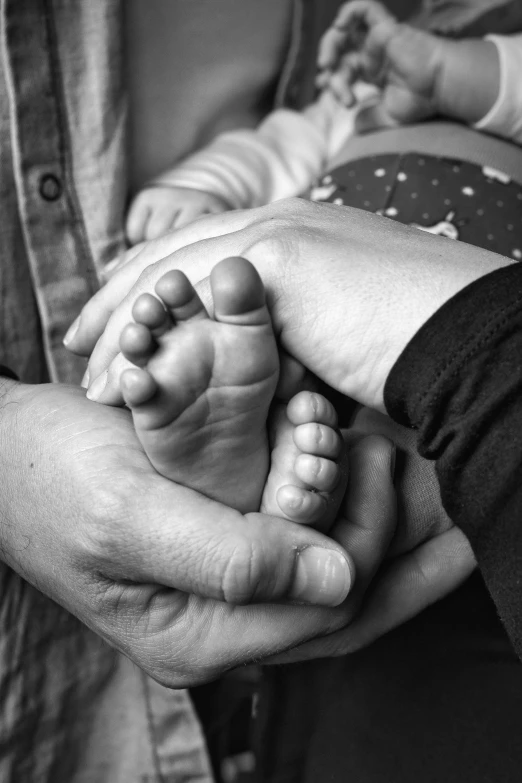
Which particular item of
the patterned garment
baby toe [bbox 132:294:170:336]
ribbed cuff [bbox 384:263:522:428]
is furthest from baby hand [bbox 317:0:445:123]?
baby toe [bbox 132:294:170:336]

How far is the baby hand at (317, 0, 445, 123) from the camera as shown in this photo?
36.2 inches

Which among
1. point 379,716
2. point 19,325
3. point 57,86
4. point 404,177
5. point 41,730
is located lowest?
point 41,730

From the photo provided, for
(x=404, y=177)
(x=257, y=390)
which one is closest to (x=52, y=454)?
(x=257, y=390)

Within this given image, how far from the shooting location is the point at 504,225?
2.66 ft

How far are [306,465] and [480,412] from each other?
0.38 ft

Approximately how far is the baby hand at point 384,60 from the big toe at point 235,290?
0.63m

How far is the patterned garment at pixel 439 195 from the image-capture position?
2.65ft

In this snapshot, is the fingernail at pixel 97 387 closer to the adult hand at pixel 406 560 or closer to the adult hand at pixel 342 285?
the adult hand at pixel 342 285

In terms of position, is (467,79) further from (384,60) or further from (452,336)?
(452,336)

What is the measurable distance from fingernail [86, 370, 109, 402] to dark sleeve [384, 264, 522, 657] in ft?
0.70

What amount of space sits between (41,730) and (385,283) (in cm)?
63

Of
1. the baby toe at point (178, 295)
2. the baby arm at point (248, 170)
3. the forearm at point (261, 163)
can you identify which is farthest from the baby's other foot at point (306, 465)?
the forearm at point (261, 163)

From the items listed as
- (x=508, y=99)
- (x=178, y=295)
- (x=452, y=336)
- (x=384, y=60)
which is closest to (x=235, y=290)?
(x=178, y=295)

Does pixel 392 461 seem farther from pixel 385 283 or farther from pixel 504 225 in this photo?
pixel 504 225
